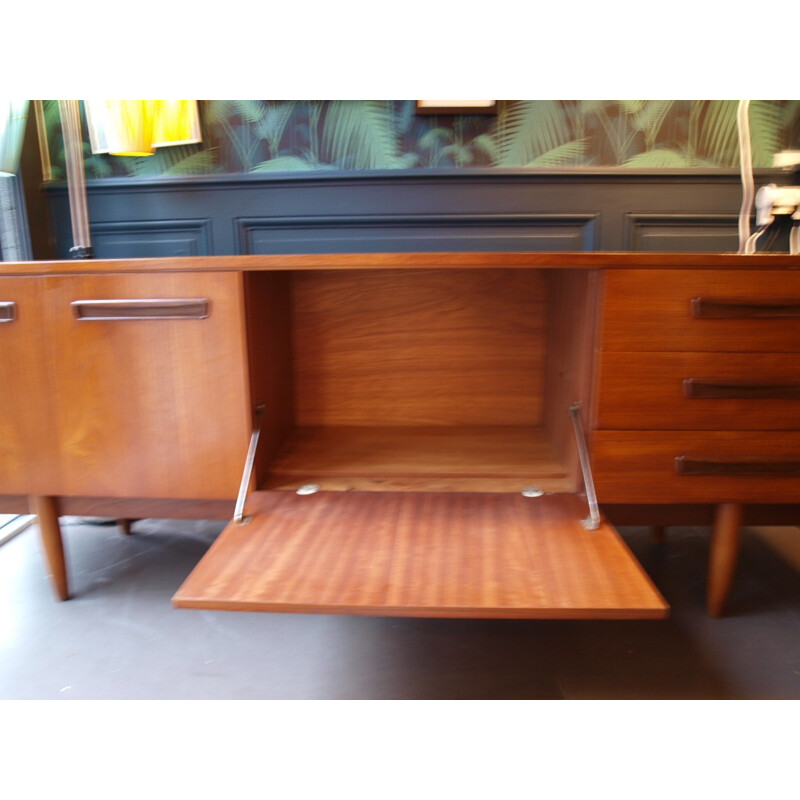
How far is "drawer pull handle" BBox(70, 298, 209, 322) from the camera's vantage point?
2.75ft

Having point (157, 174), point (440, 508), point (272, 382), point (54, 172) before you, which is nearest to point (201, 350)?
point (272, 382)

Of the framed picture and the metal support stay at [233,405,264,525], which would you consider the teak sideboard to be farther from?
the framed picture

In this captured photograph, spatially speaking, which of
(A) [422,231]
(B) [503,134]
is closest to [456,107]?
(B) [503,134]

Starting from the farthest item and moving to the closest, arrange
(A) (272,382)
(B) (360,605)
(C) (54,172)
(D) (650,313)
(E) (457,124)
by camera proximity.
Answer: (C) (54,172) < (E) (457,124) < (A) (272,382) < (D) (650,313) < (B) (360,605)

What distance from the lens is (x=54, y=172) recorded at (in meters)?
1.41

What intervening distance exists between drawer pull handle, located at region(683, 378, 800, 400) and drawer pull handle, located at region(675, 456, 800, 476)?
99mm

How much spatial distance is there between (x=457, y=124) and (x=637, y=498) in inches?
37.2

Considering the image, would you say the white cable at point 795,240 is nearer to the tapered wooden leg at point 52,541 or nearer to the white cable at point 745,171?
the white cable at point 745,171

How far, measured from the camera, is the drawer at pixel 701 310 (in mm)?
812

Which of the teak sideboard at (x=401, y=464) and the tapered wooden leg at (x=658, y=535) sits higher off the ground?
the teak sideboard at (x=401, y=464)

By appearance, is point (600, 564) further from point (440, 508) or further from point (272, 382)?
point (272, 382)

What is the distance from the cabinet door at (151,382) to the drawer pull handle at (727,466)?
68 cm

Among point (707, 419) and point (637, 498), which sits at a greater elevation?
point (707, 419)

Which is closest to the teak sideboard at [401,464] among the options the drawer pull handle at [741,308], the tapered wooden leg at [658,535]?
the drawer pull handle at [741,308]
